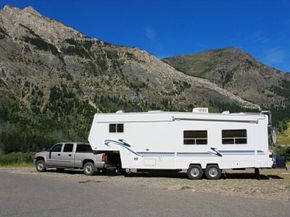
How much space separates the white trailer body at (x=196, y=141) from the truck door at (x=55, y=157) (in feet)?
15.1

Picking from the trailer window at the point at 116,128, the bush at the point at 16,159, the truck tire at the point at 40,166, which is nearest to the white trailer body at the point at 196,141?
the trailer window at the point at 116,128

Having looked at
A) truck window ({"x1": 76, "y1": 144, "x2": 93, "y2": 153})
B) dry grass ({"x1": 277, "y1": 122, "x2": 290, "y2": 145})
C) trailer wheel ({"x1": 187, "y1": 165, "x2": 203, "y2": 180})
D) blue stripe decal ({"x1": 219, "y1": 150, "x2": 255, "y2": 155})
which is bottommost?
trailer wheel ({"x1": 187, "y1": 165, "x2": 203, "y2": 180})

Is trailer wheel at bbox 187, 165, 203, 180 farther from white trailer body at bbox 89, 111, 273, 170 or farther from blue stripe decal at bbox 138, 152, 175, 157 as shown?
blue stripe decal at bbox 138, 152, 175, 157

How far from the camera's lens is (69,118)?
5413 inches

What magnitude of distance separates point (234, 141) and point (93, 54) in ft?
594

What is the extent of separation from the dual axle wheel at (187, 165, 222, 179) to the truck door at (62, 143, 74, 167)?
6.96m

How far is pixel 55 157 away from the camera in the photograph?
80.7ft

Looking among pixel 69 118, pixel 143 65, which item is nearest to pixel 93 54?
pixel 143 65

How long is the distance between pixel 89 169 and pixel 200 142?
637 cm

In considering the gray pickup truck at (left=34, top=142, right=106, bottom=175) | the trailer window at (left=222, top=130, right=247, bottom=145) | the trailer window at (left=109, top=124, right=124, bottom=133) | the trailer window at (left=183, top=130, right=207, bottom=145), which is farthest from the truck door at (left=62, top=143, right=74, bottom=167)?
the trailer window at (left=222, top=130, right=247, bottom=145)

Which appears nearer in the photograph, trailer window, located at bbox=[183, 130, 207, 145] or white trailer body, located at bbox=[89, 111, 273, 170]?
white trailer body, located at bbox=[89, 111, 273, 170]

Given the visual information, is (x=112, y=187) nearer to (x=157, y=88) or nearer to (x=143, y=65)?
(x=157, y=88)

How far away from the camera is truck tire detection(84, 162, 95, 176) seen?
23188mm

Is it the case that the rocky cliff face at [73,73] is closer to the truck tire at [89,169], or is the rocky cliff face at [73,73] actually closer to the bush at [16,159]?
the bush at [16,159]
